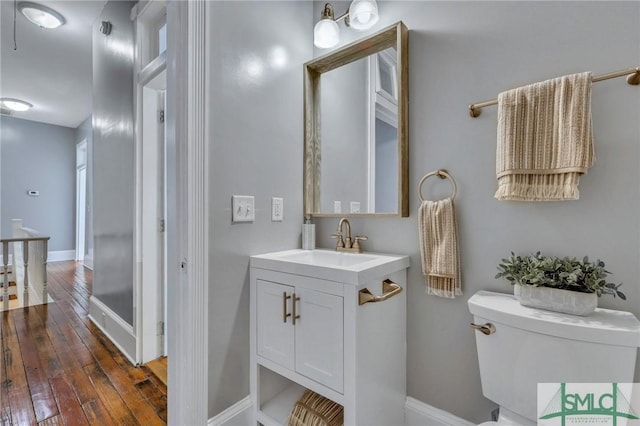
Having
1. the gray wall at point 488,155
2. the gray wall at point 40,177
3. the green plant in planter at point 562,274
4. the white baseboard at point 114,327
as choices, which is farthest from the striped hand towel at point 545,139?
the gray wall at point 40,177

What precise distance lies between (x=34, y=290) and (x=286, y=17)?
4057 millimetres

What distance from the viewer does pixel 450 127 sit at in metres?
1.25

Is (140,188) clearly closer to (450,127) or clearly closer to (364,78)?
(364,78)

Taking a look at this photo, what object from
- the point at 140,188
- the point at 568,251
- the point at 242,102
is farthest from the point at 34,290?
the point at 568,251

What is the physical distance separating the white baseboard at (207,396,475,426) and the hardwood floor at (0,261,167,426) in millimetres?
452

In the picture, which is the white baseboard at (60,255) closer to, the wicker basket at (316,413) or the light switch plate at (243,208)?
the light switch plate at (243,208)

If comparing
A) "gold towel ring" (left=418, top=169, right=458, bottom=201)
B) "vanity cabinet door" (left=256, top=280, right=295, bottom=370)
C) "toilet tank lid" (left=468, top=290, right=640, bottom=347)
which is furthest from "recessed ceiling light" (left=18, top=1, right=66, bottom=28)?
"toilet tank lid" (left=468, top=290, right=640, bottom=347)

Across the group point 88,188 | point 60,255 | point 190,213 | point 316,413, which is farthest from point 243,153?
point 60,255

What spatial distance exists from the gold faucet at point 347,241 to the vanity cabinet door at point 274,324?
426 millimetres

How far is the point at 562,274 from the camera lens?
914 millimetres

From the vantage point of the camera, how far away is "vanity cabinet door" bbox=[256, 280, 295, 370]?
120cm

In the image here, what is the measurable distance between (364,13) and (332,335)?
1446 mm

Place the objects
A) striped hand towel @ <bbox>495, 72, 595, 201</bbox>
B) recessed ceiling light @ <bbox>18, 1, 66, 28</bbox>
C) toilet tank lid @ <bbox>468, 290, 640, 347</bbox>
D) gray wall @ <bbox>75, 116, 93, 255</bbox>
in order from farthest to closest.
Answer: gray wall @ <bbox>75, 116, 93, 255</bbox>
recessed ceiling light @ <bbox>18, 1, 66, 28</bbox>
striped hand towel @ <bbox>495, 72, 595, 201</bbox>
toilet tank lid @ <bbox>468, 290, 640, 347</bbox>

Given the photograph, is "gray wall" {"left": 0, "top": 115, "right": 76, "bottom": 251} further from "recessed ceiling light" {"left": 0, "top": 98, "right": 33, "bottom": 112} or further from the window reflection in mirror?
the window reflection in mirror
